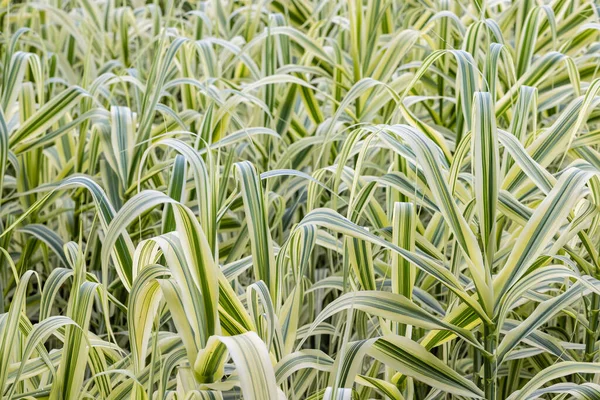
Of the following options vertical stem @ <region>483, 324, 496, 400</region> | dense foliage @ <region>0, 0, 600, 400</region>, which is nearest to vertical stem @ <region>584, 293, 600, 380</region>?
dense foliage @ <region>0, 0, 600, 400</region>

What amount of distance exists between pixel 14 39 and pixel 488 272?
88cm

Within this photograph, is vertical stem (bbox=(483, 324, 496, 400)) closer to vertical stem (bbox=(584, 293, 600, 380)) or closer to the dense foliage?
Result: the dense foliage

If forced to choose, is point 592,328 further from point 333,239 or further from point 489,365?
point 333,239

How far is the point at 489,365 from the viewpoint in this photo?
0.70m

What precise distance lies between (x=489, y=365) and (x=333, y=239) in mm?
244

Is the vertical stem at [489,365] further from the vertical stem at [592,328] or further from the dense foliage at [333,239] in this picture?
the vertical stem at [592,328]

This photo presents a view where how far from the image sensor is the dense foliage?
661 millimetres

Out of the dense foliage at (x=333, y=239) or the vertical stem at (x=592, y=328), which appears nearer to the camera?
the dense foliage at (x=333, y=239)

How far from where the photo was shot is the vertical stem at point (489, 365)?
0.68 metres

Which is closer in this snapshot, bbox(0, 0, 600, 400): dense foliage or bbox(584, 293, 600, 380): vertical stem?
bbox(0, 0, 600, 400): dense foliage

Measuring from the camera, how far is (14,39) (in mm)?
1208

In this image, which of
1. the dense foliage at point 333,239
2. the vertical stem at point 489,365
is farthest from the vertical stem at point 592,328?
the vertical stem at point 489,365

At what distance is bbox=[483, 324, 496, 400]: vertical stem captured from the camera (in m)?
0.68

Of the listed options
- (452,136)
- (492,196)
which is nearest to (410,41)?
(452,136)
